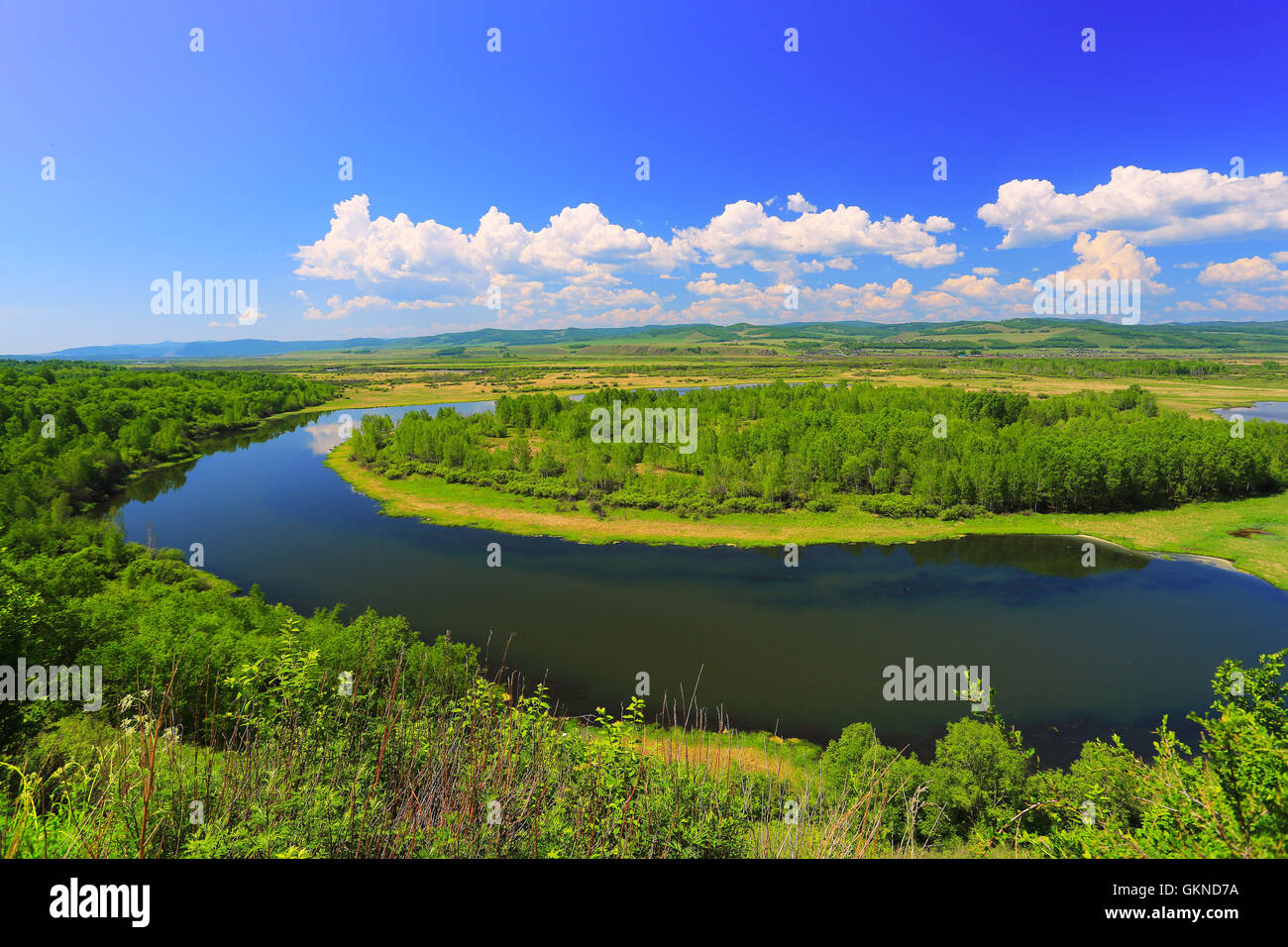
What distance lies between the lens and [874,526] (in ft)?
163

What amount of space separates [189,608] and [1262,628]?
5593cm

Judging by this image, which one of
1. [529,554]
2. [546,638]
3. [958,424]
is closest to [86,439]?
[529,554]

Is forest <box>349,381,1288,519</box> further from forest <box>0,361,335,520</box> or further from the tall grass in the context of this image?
the tall grass

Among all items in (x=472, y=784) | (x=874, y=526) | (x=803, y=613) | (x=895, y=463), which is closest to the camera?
(x=472, y=784)

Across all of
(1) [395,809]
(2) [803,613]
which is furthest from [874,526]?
(1) [395,809]

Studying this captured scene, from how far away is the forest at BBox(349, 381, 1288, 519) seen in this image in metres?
51.5

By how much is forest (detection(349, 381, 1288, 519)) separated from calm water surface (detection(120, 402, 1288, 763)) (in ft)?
27.3

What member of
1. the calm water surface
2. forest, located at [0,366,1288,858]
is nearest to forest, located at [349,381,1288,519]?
the calm water surface

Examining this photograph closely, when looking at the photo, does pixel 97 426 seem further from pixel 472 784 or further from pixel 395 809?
pixel 472 784

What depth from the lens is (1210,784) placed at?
6.99 meters

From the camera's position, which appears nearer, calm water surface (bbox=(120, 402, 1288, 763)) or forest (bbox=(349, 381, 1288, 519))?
calm water surface (bbox=(120, 402, 1288, 763))

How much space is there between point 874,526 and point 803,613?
19.8m
